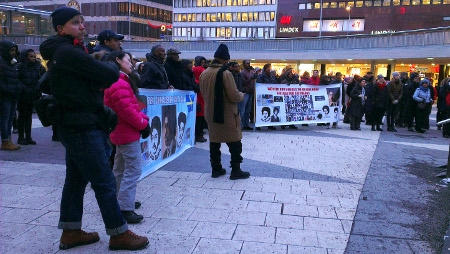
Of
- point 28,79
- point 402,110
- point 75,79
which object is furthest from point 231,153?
point 402,110

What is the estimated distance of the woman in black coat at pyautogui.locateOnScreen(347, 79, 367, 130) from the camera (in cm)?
1366

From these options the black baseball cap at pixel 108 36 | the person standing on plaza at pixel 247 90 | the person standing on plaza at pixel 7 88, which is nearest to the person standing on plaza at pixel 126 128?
the black baseball cap at pixel 108 36

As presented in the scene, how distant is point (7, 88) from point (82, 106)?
5770 mm

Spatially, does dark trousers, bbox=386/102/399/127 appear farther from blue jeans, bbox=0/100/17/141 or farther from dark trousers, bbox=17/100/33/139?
blue jeans, bbox=0/100/17/141

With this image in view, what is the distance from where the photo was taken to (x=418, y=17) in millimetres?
58812

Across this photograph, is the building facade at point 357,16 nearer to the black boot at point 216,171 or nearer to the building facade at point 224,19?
the building facade at point 224,19

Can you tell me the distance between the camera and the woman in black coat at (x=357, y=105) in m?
13.7

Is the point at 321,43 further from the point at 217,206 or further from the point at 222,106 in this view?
the point at 217,206

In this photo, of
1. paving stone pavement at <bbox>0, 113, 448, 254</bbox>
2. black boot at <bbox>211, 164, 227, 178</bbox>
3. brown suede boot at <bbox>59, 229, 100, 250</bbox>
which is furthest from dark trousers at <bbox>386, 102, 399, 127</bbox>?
brown suede boot at <bbox>59, 229, 100, 250</bbox>

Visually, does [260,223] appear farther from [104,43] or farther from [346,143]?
[346,143]

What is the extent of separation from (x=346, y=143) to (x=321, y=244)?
274 inches

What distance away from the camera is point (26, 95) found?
8.95 m

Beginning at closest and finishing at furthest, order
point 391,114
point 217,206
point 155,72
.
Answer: point 217,206, point 155,72, point 391,114

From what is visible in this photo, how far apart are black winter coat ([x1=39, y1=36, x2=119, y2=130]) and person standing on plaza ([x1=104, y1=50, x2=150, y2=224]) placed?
2.35 feet
